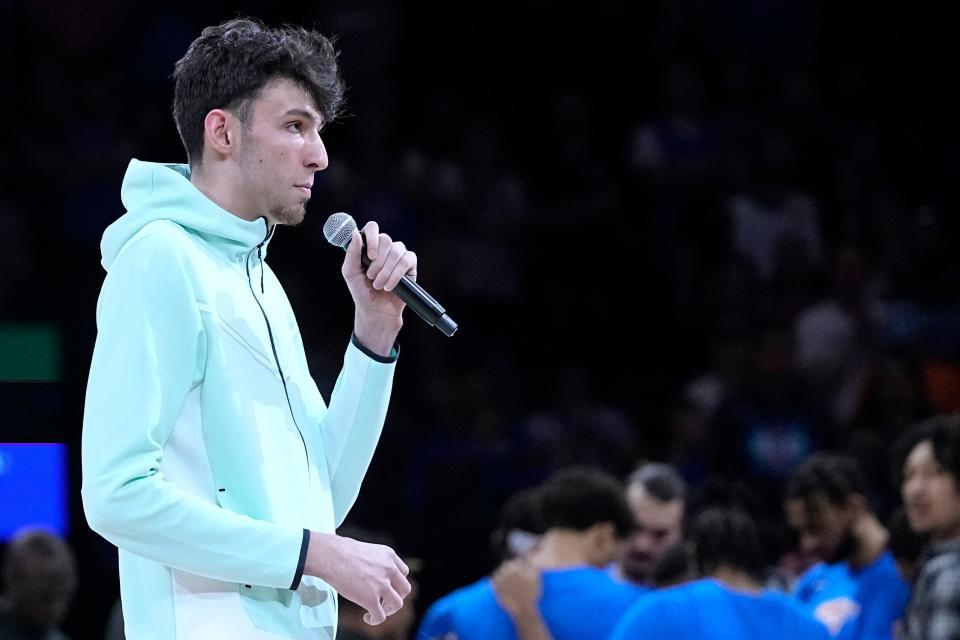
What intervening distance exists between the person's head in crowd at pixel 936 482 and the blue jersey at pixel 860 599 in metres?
0.75

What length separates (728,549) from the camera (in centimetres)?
464

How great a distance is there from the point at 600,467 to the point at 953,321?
7.68 feet

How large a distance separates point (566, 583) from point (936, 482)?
1.27 m

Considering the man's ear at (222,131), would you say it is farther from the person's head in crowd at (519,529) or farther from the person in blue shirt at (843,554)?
the person in blue shirt at (843,554)

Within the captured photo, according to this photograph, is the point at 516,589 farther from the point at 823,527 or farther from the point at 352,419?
the point at 352,419

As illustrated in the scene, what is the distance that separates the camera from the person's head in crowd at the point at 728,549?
4.64m

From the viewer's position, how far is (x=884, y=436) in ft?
25.3

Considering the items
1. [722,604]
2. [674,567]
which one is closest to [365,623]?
[722,604]

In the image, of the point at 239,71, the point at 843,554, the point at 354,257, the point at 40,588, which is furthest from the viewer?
the point at 843,554

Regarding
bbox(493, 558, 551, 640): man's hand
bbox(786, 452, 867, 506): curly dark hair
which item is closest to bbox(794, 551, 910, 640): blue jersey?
bbox(786, 452, 867, 506): curly dark hair

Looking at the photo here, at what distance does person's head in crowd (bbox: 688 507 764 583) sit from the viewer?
15.2 ft

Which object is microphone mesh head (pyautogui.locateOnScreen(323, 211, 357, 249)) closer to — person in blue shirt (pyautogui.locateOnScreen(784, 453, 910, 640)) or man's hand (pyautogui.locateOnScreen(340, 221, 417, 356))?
man's hand (pyautogui.locateOnScreen(340, 221, 417, 356))

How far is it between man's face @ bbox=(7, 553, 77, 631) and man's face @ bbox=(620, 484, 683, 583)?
2.40m

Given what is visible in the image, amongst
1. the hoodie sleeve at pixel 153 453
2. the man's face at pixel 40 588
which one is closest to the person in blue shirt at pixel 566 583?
the man's face at pixel 40 588
